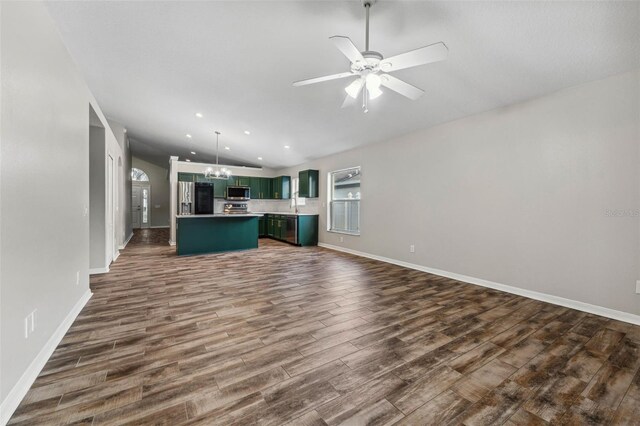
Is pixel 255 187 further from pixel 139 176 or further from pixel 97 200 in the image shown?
pixel 139 176

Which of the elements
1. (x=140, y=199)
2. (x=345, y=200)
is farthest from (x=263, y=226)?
(x=140, y=199)

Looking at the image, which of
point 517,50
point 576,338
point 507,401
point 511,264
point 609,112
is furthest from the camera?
point 511,264

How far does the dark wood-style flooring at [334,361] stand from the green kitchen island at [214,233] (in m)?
2.54

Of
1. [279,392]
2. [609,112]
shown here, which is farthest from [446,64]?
[279,392]

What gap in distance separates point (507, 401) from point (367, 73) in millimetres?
2353

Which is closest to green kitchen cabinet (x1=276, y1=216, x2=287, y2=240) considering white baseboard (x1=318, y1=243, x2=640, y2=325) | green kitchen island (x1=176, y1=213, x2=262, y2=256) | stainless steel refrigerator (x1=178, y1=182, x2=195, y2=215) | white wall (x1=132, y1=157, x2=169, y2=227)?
green kitchen island (x1=176, y1=213, x2=262, y2=256)

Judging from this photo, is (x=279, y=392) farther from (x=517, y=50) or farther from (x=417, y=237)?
(x=417, y=237)

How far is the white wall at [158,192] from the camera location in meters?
12.4

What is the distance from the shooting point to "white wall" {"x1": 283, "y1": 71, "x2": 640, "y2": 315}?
2.70 meters

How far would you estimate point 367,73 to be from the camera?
6.73ft

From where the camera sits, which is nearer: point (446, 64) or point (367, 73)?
point (367, 73)

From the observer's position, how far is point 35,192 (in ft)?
6.00

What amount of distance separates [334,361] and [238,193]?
7751mm

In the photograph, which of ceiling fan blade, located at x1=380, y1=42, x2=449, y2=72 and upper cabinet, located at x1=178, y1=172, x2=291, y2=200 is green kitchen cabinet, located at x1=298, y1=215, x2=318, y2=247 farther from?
ceiling fan blade, located at x1=380, y1=42, x2=449, y2=72
